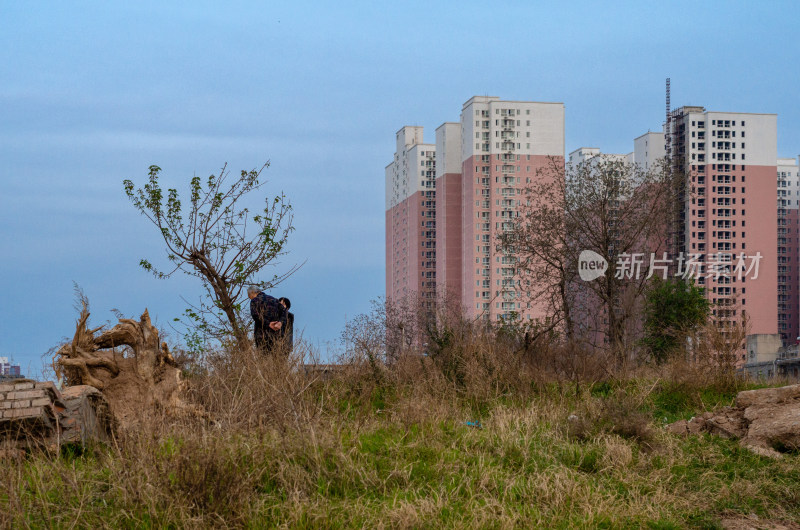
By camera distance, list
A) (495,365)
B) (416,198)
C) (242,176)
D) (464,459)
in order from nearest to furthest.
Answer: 1. (464,459)
2. (495,365)
3. (242,176)
4. (416,198)

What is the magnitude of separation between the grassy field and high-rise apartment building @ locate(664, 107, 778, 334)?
59.5m

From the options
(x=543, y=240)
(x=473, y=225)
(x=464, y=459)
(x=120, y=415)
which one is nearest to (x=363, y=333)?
(x=120, y=415)

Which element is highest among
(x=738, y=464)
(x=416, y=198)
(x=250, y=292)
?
(x=416, y=198)

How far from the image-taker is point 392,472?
602cm

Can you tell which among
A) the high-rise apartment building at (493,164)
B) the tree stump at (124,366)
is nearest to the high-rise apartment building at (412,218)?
the high-rise apartment building at (493,164)

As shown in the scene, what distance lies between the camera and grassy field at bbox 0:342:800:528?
16.9 feet

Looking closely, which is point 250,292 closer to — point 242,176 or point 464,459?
point 242,176

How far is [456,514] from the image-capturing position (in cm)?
540

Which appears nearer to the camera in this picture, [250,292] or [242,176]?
[250,292]

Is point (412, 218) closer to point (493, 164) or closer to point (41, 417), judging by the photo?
point (493, 164)

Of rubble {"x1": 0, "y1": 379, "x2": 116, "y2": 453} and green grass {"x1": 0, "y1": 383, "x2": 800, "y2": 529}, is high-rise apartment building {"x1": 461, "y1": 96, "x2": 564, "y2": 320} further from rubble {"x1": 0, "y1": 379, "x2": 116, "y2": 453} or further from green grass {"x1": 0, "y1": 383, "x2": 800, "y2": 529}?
rubble {"x1": 0, "y1": 379, "x2": 116, "y2": 453}

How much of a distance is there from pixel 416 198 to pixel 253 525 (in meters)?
70.7

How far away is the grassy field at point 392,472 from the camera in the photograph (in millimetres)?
5156

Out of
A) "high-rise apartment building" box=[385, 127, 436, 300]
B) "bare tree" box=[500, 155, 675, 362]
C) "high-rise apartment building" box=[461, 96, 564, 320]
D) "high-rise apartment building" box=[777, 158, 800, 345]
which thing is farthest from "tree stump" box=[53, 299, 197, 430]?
"high-rise apartment building" box=[777, 158, 800, 345]
